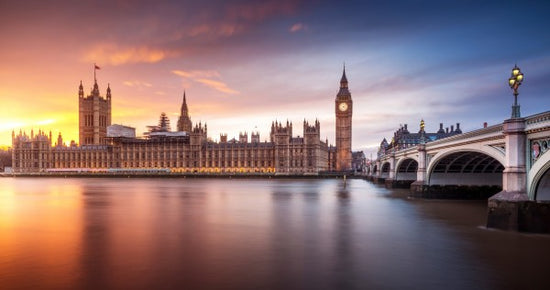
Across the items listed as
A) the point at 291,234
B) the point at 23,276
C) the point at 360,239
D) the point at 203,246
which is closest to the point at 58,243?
the point at 23,276

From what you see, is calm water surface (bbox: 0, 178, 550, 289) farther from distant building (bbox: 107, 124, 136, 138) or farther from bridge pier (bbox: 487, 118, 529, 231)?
distant building (bbox: 107, 124, 136, 138)

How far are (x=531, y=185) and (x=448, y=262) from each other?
6660mm

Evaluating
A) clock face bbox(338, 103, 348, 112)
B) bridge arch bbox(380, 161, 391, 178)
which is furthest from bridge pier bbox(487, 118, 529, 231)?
clock face bbox(338, 103, 348, 112)

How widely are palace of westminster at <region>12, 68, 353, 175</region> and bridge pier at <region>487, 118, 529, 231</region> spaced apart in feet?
344

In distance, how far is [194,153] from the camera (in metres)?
137

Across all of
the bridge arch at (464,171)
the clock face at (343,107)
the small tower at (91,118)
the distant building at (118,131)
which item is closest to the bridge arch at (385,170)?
the bridge arch at (464,171)

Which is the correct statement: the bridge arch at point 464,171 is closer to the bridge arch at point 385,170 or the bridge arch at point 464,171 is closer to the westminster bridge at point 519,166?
the westminster bridge at point 519,166

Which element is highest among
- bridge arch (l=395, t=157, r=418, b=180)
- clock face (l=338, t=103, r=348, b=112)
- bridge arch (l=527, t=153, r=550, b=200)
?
clock face (l=338, t=103, r=348, b=112)

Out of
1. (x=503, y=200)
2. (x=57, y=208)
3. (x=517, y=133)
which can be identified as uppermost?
(x=517, y=133)

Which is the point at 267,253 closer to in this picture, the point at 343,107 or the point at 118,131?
the point at 343,107

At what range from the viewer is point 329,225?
2303 centimetres

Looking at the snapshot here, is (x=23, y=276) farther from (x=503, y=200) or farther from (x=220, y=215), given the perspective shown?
(x=503, y=200)

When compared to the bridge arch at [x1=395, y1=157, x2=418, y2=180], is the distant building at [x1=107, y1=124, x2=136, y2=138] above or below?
above

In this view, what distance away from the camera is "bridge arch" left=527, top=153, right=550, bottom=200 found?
17.1 m
